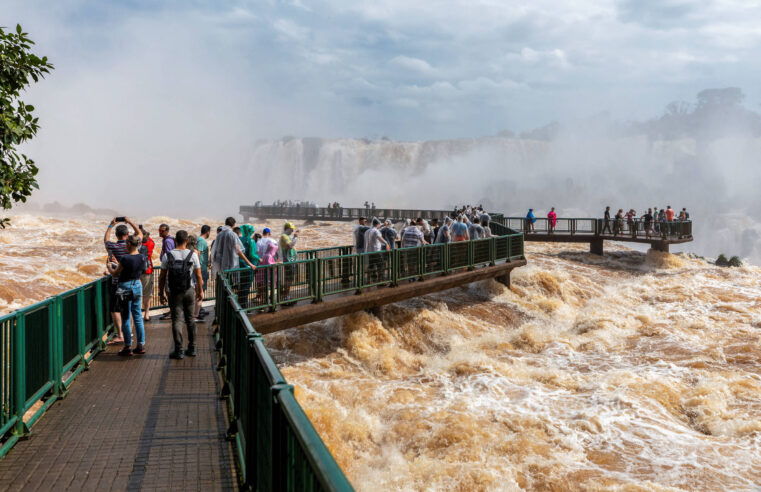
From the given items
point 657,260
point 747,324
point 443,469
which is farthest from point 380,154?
point 443,469

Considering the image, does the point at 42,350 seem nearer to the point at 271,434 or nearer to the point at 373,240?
the point at 271,434

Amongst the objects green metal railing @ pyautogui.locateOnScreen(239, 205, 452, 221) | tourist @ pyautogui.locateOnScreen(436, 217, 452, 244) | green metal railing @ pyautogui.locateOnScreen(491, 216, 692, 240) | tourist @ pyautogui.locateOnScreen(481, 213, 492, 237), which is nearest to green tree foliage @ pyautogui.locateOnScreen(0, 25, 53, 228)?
tourist @ pyautogui.locateOnScreen(436, 217, 452, 244)

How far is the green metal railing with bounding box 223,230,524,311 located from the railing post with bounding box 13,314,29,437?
4.53m

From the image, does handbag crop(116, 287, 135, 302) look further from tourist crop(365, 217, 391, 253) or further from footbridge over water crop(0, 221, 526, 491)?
tourist crop(365, 217, 391, 253)

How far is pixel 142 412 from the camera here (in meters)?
6.05

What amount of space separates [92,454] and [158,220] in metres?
46.8

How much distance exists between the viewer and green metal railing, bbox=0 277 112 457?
5.11 meters

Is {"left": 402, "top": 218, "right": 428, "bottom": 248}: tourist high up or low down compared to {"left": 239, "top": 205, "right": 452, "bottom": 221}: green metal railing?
down

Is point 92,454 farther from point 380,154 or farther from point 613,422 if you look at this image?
point 380,154

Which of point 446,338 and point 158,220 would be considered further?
point 158,220

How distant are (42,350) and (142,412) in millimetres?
1346

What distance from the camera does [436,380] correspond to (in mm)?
13414

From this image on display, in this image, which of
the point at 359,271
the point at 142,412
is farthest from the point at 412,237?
the point at 142,412

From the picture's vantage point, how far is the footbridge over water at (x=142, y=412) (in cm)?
309
